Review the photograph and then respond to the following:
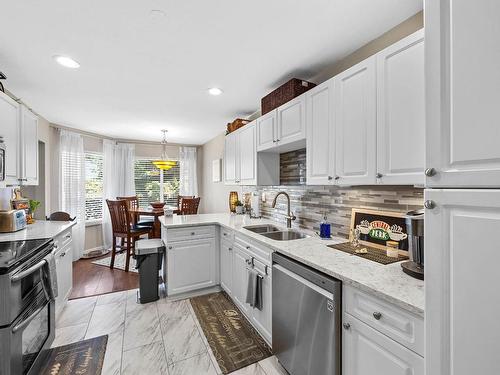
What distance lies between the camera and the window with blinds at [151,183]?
5641 mm

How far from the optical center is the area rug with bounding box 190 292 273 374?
186 centimetres

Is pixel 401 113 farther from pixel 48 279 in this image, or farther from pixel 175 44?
pixel 48 279

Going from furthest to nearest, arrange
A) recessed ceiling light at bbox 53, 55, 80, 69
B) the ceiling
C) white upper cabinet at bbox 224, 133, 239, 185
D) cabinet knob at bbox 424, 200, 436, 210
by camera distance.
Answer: white upper cabinet at bbox 224, 133, 239, 185 < recessed ceiling light at bbox 53, 55, 80, 69 < the ceiling < cabinet knob at bbox 424, 200, 436, 210

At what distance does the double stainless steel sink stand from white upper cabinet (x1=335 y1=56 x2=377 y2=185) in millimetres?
842

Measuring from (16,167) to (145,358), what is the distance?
2.20 metres

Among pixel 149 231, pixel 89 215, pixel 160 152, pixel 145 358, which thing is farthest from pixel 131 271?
pixel 160 152

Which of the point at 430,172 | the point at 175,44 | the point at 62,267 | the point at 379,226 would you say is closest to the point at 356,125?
the point at 379,226

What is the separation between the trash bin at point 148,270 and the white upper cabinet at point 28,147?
1403 millimetres

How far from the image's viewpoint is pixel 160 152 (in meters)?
5.88

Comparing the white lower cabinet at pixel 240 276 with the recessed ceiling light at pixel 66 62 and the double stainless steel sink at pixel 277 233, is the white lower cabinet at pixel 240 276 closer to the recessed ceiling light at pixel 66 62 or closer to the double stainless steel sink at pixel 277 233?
the double stainless steel sink at pixel 277 233

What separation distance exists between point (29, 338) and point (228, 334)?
1413 millimetres

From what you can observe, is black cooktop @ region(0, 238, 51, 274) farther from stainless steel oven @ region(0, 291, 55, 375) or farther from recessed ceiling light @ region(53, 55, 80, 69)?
recessed ceiling light @ region(53, 55, 80, 69)

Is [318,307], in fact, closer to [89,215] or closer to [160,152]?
[89,215]

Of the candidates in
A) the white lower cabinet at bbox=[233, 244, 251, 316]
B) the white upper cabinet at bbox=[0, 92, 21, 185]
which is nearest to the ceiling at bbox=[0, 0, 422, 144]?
the white upper cabinet at bbox=[0, 92, 21, 185]
